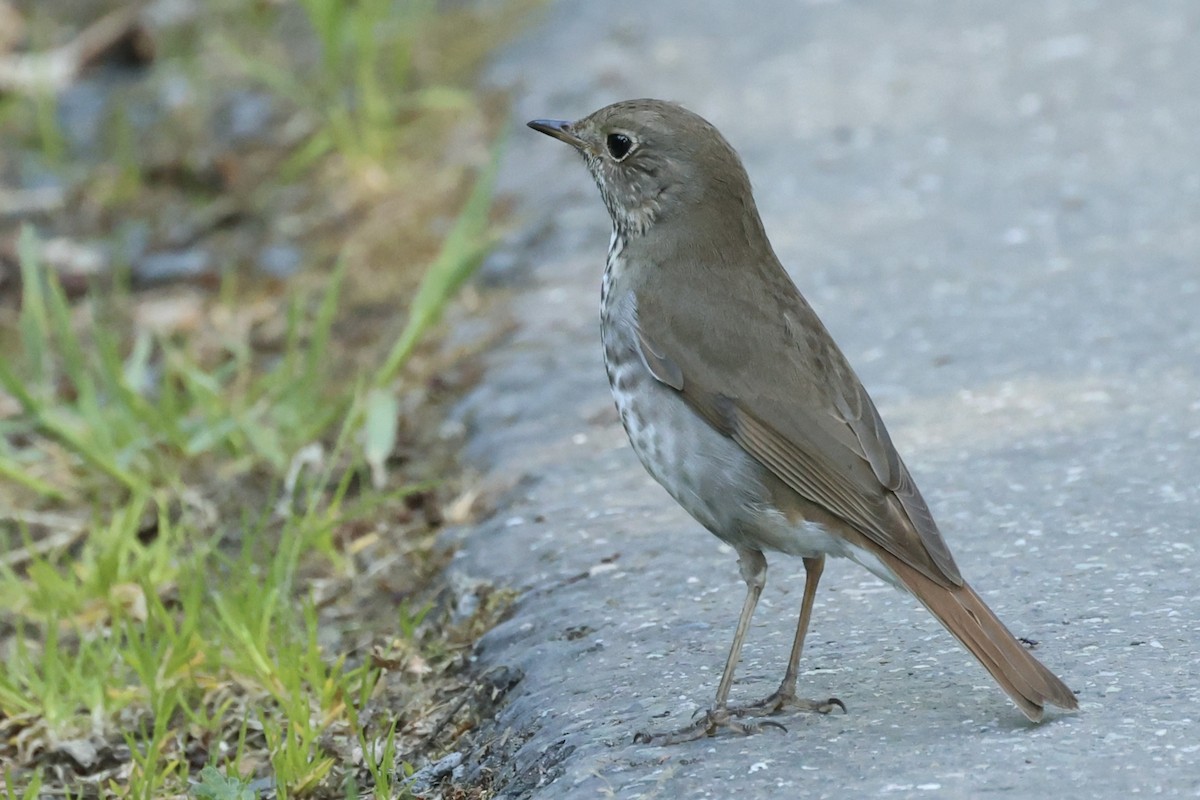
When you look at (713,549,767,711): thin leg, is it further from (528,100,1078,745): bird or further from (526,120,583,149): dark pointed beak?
(526,120,583,149): dark pointed beak

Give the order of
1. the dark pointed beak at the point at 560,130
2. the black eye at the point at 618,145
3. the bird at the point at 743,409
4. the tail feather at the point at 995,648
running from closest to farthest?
the tail feather at the point at 995,648 → the bird at the point at 743,409 → the black eye at the point at 618,145 → the dark pointed beak at the point at 560,130

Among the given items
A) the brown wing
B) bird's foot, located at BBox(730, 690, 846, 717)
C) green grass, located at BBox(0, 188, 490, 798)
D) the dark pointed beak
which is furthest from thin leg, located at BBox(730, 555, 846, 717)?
the dark pointed beak

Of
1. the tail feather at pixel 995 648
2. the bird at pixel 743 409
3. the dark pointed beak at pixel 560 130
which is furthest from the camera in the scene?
the dark pointed beak at pixel 560 130

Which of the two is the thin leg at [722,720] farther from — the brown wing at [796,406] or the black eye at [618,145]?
the black eye at [618,145]

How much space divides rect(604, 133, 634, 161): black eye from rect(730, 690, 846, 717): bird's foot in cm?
131

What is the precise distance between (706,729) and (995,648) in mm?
523

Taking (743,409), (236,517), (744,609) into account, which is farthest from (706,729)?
(236,517)

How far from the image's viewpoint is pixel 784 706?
3.31 metres

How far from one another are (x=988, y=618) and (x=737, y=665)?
0.52 m

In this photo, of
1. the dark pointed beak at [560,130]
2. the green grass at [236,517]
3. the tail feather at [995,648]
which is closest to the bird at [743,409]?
the tail feather at [995,648]

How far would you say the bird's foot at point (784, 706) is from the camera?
129 inches

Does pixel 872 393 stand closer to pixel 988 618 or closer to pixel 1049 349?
pixel 1049 349

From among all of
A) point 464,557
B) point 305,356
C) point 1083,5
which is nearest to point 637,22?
point 1083,5

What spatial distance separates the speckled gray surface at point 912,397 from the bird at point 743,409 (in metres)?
0.16
